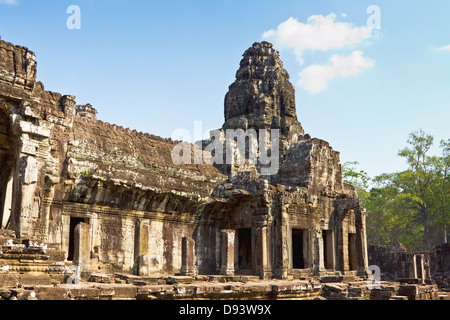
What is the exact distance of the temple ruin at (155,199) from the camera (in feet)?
31.2

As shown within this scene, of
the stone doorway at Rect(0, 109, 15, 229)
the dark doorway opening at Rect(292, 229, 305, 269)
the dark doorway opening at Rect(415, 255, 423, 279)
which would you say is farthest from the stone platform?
the dark doorway opening at Rect(415, 255, 423, 279)

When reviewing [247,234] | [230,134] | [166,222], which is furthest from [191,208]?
[230,134]

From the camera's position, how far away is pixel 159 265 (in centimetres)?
1470

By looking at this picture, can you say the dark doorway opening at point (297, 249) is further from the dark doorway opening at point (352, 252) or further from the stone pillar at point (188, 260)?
the stone pillar at point (188, 260)

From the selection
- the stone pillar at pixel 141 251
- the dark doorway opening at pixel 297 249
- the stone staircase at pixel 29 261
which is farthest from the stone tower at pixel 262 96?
the stone staircase at pixel 29 261

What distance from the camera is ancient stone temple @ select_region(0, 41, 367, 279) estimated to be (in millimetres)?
9844

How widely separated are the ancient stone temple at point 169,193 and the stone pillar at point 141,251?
1.1 inches

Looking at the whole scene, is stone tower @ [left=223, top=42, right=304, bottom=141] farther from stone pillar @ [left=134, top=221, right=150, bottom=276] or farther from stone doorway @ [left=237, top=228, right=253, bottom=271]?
stone pillar @ [left=134, top=221, right=150, bottom=276]

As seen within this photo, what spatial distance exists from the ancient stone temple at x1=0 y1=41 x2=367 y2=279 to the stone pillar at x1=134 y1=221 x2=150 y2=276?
3 centimetres

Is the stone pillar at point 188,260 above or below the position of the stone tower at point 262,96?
below

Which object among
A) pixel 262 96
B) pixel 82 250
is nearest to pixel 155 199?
pixel 82 250

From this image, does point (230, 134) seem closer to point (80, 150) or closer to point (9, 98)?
point (80, 150)

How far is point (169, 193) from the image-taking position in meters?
14.8
